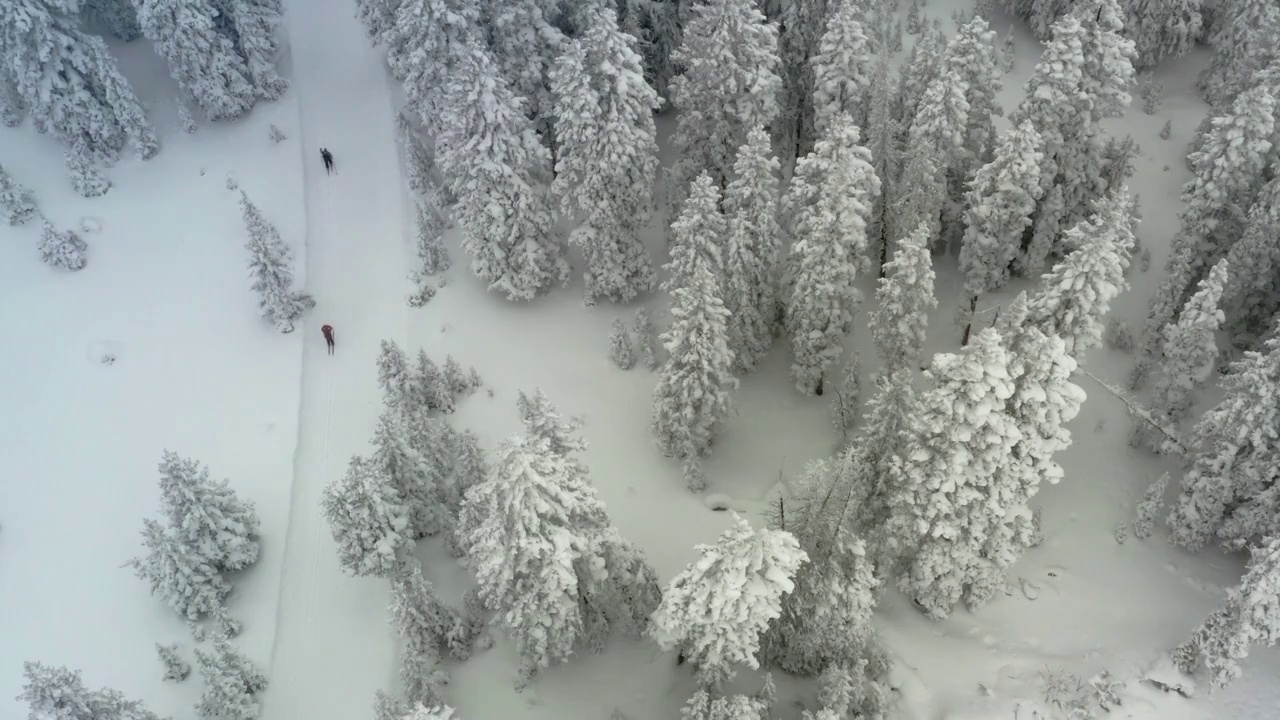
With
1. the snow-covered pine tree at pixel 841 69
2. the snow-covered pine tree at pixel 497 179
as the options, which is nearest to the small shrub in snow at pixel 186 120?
the snow-covered pine tree at pixel 497 179

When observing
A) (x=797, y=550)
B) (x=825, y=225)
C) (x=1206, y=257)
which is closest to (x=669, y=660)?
(x=797, y=550)

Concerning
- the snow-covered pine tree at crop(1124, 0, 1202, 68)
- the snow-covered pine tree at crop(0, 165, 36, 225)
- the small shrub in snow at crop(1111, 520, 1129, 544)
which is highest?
the snow-covered pine tree at crop(1124, 0, 1202, 68)

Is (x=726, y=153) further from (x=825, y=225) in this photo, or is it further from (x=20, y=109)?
(x=20, y=109)

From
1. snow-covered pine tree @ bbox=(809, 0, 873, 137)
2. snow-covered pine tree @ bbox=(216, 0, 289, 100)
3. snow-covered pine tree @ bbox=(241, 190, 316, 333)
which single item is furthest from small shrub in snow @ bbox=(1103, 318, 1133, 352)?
snow-covered pine tree @ bbox=(216, 0, 289, 100)

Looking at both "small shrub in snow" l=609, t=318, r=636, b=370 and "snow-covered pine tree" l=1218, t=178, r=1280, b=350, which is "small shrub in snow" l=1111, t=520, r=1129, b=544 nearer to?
"snow-covered pine tree" l=1218, t=178, r=1280, b=350

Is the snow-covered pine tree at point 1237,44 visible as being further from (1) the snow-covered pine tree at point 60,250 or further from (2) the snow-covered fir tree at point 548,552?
(1) the snow-covered pine tree at point 60,250

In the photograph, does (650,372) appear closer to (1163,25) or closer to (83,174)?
(83,174)

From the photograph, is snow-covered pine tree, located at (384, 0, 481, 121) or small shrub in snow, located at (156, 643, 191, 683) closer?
small shrub in snow, located at (156, 643, 191, 683)
